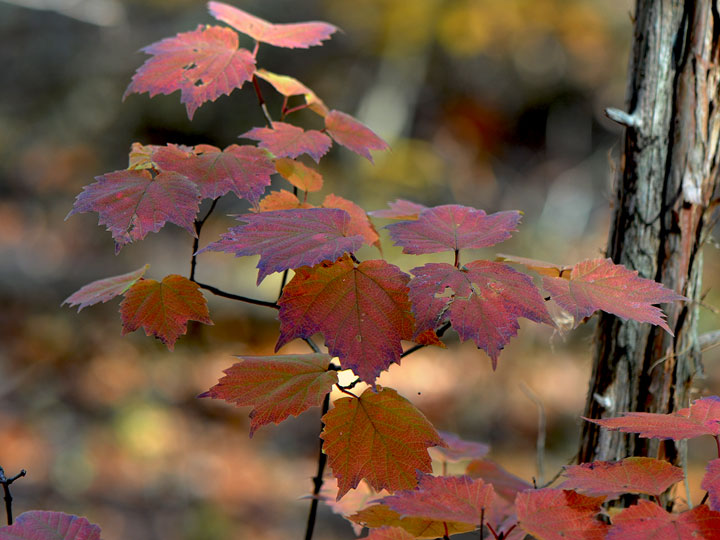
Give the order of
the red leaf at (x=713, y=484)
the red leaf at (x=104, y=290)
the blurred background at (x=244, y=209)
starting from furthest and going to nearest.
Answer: the blurred background at (x=244, y=209) < the red leaf at (x=104, y=290) < the red leaf at (x=713, y=484)

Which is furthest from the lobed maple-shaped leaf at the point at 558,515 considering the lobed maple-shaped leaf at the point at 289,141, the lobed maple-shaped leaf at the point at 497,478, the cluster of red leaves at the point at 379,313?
the lobed maple-shaped leaf at the point at 289,141

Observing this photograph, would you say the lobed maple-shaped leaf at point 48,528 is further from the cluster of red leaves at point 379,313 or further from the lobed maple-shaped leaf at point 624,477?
the lobed maple-shaped leaf at point 624,477

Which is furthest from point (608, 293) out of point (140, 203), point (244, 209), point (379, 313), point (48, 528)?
point (244, 209)

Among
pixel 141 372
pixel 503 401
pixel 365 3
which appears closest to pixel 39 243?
pixel 141 372

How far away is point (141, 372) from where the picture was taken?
13.4 feet

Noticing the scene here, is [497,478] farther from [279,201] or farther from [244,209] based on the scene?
[244,209]

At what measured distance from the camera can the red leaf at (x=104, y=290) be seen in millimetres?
789

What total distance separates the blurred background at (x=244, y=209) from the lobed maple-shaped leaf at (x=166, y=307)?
2.48 m

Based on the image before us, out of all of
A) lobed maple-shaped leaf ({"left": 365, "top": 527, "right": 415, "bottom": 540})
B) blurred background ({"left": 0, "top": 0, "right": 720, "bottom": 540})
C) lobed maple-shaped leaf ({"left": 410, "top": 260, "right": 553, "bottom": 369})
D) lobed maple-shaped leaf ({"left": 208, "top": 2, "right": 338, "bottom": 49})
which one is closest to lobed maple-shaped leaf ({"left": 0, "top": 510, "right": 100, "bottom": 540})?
lobed maple-shaped leaf ({"left": 365, "top": 527, "right": 415, "bottom": 540})

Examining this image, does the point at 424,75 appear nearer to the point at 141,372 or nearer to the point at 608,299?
the point at 141,372

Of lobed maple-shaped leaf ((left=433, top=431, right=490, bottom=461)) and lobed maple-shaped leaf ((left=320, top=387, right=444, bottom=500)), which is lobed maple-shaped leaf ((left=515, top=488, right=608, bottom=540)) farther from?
lobed maple-shaped leaf ((left=433, top=431, right=490, bottom=461))

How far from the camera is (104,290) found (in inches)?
32.4

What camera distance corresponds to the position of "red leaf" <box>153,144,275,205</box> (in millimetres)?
732

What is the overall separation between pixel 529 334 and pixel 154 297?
380cm
